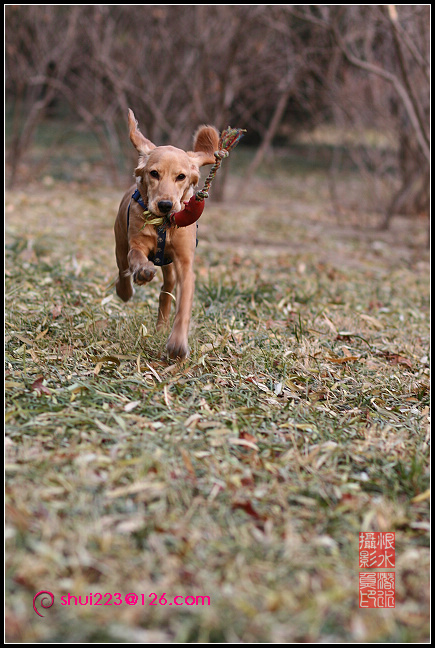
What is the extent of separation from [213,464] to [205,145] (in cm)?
185

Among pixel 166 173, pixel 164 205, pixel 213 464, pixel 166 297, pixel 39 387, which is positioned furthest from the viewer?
pixel 166 297

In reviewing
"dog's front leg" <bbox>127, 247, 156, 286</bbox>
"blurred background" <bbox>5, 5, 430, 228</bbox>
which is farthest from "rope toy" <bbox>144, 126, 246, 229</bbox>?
"blurred background" <bbox>5, 5, 430, 228</bbox>

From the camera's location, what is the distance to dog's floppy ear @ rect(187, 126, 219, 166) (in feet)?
11.1

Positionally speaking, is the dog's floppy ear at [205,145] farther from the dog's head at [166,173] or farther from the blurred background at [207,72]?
the blurred background at [207,72]

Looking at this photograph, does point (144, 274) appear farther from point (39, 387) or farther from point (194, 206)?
point (39, 387)

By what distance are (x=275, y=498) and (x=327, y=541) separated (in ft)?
0.87

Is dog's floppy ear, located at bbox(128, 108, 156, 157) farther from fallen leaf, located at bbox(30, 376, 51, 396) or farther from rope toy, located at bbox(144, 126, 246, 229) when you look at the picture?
fallen leaf, located at bbox(30, 376, 51, 396)

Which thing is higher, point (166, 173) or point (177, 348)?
point (166, 173)

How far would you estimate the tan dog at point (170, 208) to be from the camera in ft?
10.1

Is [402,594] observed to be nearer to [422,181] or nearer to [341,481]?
[341,481]

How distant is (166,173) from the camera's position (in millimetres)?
3125

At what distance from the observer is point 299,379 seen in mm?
3400

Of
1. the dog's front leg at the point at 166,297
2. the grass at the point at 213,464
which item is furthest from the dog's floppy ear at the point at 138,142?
the grass at the point at 213,464

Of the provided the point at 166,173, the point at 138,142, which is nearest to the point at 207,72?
the point at 138,142
